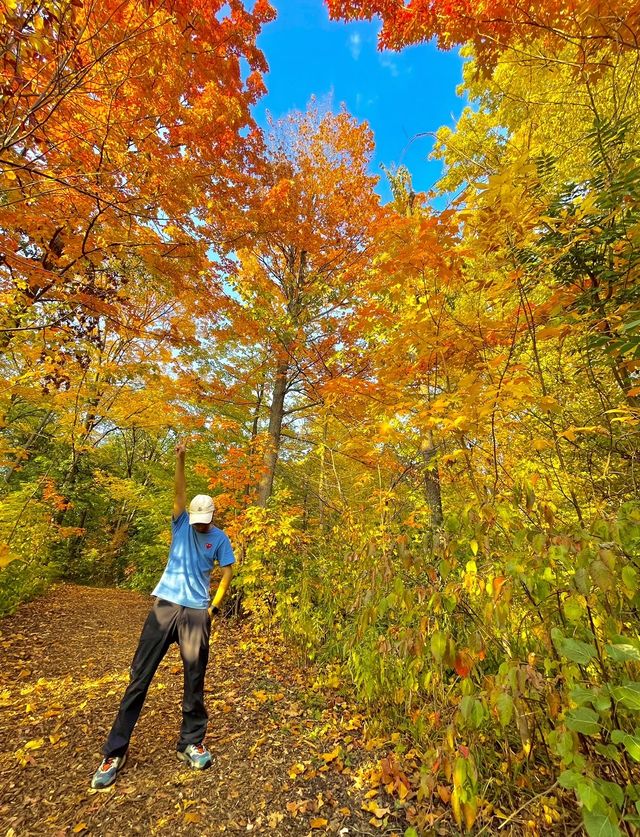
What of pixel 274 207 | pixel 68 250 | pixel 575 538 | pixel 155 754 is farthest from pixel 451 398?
pixel 274 207

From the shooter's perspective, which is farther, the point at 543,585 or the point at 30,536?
the point at 30,536

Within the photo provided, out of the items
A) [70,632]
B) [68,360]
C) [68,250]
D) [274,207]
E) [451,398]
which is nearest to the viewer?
[451,398]

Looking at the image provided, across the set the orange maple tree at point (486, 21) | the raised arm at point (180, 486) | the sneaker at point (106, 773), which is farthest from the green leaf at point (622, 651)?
the orange maple tree at point (486, 21)

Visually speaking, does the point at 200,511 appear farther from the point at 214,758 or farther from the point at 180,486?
the point at 214,758

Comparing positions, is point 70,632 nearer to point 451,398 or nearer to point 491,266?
point 451,398

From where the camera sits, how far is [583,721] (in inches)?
39.8

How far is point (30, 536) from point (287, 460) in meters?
6.15

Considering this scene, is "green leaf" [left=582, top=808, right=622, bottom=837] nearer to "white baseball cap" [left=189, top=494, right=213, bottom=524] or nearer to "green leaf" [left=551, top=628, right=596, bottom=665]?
"green leaf" [left=551, top=628, right=596, bottom=665]

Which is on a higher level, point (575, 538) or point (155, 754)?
point (575, 538)

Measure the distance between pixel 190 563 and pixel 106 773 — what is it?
1.28m

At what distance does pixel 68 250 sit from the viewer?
432 centimetres

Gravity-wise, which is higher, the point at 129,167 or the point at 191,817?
the point at 129,167

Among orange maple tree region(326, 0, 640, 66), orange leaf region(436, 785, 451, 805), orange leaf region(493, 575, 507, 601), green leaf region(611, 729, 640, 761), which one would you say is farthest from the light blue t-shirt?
orange maple tree region(326, 0, 640, 66)

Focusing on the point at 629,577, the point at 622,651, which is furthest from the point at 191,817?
the point at 629,577
